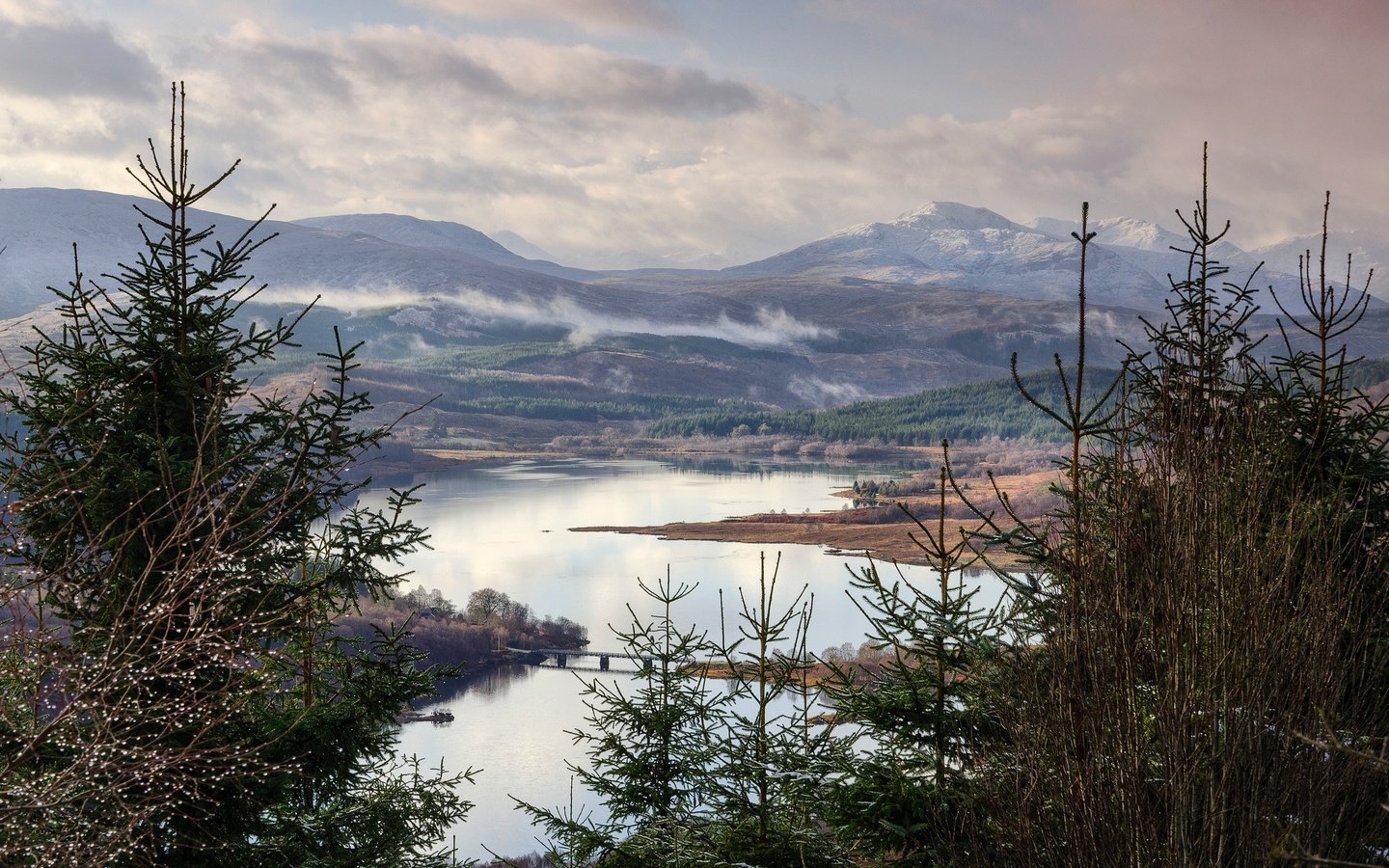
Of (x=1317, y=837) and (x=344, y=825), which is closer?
(x=1317, y=837)

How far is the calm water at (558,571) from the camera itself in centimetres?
2161

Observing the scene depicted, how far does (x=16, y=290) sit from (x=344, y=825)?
720 ft

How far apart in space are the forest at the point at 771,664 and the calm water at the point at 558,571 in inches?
34.2

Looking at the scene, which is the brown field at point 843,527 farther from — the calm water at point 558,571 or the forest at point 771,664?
the forest at point 771,664

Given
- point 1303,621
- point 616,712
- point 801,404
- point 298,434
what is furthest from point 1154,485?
point 801,404

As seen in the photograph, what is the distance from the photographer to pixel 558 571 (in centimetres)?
3900

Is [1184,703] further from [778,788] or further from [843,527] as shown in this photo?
[843,527]

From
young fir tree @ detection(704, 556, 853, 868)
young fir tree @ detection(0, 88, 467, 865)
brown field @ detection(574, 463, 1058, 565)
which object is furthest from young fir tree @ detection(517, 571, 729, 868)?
brown field @ detection(574, 463, 1058, 565)

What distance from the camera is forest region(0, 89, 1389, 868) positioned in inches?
122

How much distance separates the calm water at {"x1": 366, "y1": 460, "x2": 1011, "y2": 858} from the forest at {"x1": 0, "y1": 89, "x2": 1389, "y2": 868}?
87 centimetres

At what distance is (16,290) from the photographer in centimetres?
19112

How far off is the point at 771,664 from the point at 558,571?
34.8 meters

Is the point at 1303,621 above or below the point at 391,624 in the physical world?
above

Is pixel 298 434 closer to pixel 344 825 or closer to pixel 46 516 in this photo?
pixel 46 516
